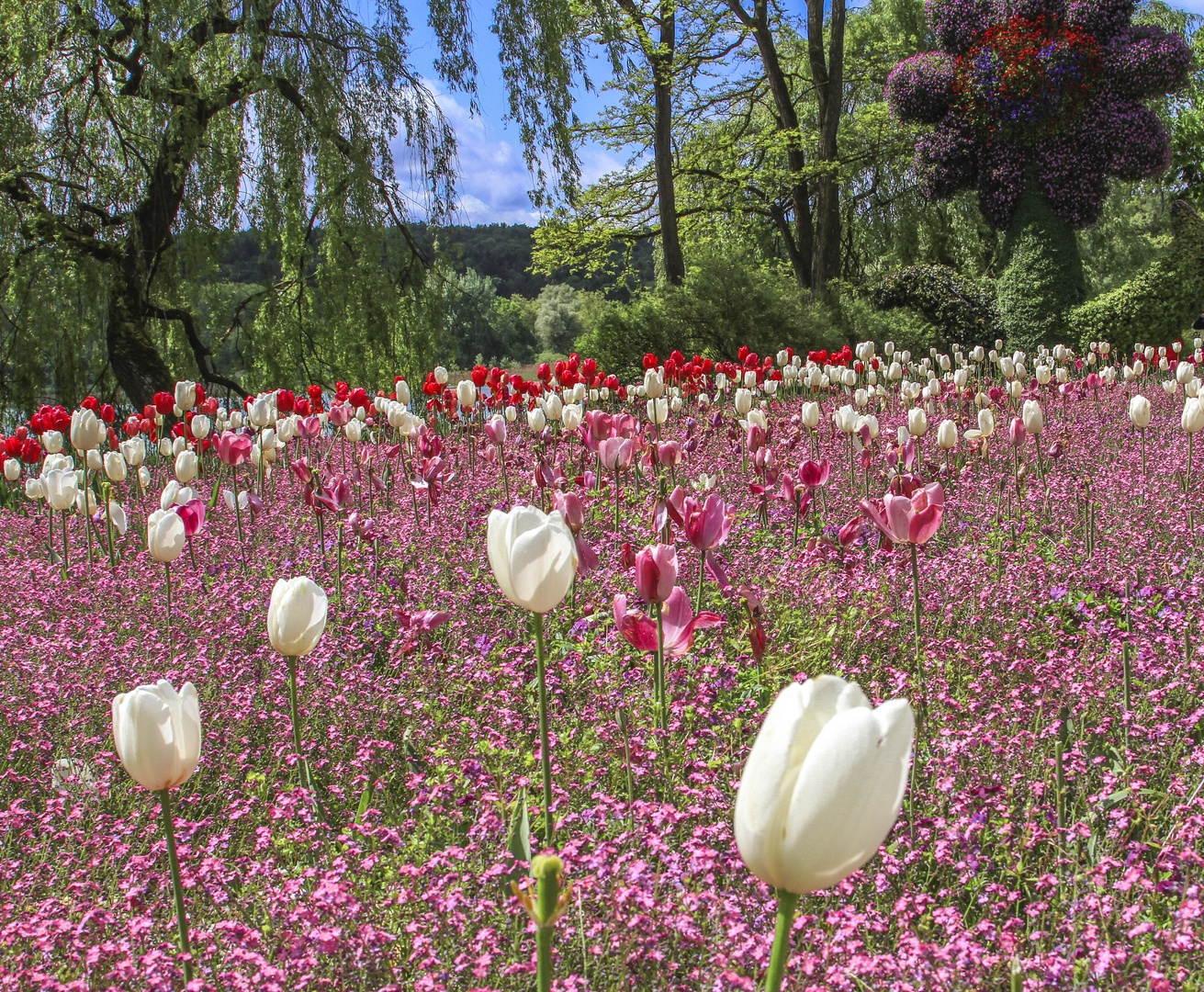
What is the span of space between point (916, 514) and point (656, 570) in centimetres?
81

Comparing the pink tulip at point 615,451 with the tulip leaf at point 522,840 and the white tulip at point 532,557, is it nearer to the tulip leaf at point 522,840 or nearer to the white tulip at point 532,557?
the tulip leaf at point 522,840

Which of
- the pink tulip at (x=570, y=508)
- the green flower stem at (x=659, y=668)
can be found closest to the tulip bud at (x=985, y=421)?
the pink tulip at (x=570, y=508)

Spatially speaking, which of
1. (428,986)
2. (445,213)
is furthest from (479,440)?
(428,986)

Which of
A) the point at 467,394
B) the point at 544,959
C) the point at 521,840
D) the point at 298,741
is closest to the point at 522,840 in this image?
the point at 521,840

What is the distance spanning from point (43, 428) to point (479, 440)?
3.01 metres

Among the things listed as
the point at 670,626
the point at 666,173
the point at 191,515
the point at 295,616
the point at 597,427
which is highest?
the point at 666,173

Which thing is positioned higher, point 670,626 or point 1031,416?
point 1031,416

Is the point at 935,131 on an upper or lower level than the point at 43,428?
upper

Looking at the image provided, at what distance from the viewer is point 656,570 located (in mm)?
2014

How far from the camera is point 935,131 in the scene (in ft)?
55.3

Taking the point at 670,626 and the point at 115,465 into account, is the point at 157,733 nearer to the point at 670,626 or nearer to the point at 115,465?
the point at 670,626

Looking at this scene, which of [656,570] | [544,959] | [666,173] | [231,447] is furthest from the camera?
[666,173]

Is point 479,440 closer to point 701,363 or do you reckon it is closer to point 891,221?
point 701,363

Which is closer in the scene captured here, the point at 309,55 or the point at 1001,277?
the point at 309,55
